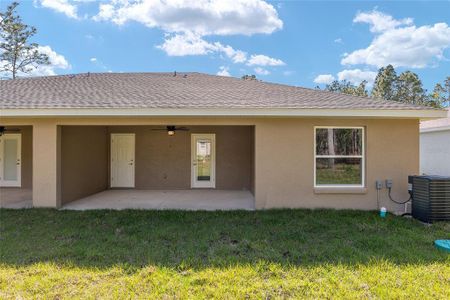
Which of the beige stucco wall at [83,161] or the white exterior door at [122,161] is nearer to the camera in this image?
the beige stucco wall at [83,161]

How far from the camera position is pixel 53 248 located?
4641 millimetres

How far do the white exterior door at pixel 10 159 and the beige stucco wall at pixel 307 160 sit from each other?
827 cm

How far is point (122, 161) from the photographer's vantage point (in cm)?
1091

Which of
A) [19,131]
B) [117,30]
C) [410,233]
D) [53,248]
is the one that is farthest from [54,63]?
A: [410,233]

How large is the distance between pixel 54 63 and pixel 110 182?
1767cm

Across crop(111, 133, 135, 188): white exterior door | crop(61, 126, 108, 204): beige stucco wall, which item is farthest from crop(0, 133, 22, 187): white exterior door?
crop(111, 133, 135, 188): white exterior door

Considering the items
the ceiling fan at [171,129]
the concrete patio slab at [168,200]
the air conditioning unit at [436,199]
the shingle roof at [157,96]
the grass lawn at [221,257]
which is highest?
the shingle roof at [157,96]

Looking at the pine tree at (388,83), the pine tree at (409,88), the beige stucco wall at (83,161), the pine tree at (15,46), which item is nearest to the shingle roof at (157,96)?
the beige stucco wall at (83,161)

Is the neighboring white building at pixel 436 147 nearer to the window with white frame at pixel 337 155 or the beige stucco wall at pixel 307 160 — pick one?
the beige stucco wall at pixel 307 160

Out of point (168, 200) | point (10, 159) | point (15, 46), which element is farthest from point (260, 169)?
point (15, 46)

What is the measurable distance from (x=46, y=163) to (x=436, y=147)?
16121 mm

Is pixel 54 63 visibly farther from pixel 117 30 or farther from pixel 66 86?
pixel 66 86

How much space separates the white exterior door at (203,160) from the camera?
10922 millimetres

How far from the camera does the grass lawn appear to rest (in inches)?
133
